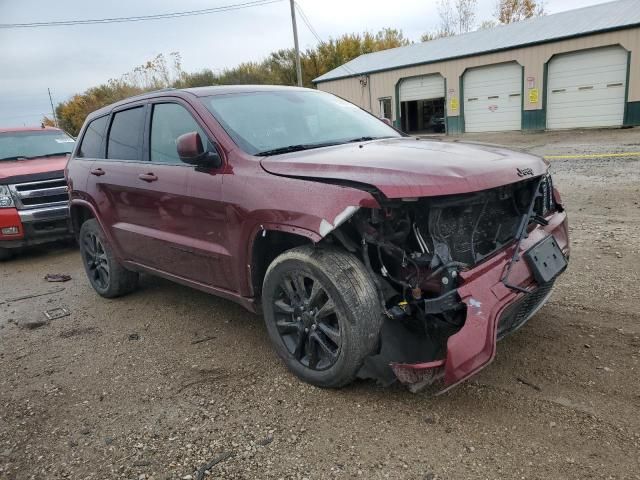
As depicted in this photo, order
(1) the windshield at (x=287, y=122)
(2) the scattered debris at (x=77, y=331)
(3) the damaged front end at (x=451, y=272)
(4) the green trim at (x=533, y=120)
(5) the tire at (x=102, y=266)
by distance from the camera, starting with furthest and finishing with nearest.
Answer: (4) the green trim at (x=533, y=120) < (5) the tire at (x=102, y=266) < (2) the scattered debris at (x=77, y=331) < (1) the windshield at (x=287, y=122) < (3) the damaged front end at (x=451, y=272)

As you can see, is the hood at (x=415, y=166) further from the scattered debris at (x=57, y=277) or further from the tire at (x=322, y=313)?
the scattered debris at (x=57, y=277)

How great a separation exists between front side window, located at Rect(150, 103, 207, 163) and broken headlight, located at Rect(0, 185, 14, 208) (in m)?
4.07

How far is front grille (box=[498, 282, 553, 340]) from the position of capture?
2762 mm

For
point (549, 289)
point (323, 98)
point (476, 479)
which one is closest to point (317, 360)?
point (476, 479)

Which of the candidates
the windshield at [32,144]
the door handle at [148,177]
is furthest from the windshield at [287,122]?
the windshield at [32,144]

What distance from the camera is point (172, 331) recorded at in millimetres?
4273

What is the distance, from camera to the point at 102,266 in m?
5.20

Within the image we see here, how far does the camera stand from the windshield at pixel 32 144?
816 cm

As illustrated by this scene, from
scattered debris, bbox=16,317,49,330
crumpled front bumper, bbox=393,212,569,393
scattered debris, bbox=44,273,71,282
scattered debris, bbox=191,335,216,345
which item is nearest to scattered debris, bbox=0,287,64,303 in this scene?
scattered debris, bbox=44,273,71,282

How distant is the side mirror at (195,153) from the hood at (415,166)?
15.4 inches

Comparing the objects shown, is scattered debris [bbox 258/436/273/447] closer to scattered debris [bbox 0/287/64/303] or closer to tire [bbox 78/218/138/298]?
tire [bbox 78/218/138/298]

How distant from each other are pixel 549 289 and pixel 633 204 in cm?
Answer: 469

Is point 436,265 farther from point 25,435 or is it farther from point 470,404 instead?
point 25,435

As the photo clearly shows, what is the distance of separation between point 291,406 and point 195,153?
1.65 m
